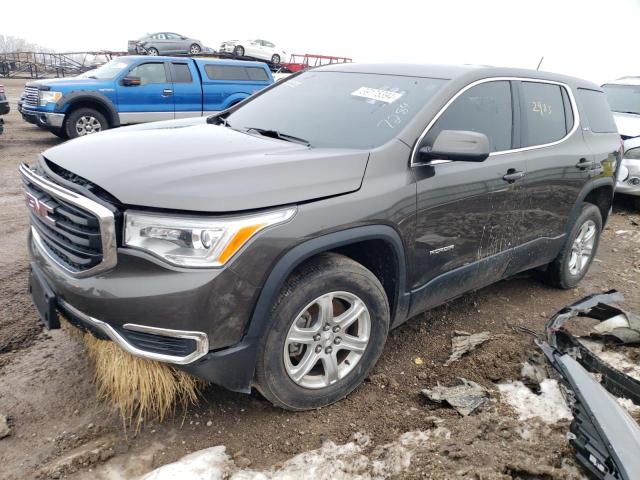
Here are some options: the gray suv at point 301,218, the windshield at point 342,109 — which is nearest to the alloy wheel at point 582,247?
the gray suv at point 301,218

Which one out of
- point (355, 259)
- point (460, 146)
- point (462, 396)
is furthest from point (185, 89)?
point (462, 396)

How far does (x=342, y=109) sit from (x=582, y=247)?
2789mm

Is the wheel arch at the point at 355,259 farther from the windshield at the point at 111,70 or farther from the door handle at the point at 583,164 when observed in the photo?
the windshield at the point at 111,70

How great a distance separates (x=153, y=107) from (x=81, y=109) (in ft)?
4.58

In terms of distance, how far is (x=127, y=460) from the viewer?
7.72ft

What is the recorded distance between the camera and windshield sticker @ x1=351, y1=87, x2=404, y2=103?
10.3 feet

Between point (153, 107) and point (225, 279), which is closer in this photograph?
point (225, 279)

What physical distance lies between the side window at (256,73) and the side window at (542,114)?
9.27 metres

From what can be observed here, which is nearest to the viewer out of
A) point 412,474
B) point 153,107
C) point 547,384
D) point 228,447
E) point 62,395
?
point 412,474

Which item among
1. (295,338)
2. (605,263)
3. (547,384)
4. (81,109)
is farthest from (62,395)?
(81,109)

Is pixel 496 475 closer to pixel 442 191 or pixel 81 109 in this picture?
pixel 442 191

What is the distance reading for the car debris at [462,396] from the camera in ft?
9.13

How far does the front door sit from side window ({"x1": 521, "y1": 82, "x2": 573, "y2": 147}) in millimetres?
206

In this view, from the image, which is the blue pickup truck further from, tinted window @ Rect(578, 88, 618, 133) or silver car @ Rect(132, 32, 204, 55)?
silver car @ Rect(132, 32, 204, 55)
